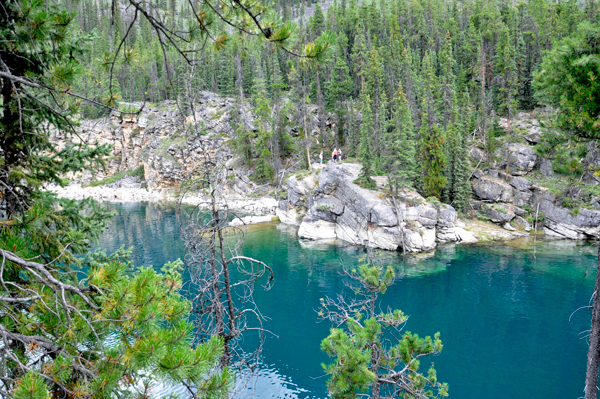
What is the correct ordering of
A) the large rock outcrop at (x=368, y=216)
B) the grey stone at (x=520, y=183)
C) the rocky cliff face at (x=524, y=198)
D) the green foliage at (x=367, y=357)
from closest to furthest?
1. the green foliage at (x=367, y=357)
2. the large rock outcrop at (x=368, y=216)
3. the rocky cliff face at (x=524, y=198)
4. the grey stone at (x=520, y=183)

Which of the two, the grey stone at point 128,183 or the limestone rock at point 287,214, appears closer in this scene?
the limestone rock at point 287,214

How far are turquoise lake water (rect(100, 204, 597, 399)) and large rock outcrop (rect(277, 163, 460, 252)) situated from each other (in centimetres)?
132

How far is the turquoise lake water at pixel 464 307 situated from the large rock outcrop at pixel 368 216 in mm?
1321

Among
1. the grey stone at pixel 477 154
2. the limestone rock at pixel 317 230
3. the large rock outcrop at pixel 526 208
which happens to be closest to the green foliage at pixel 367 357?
the limestone rock at pixel 317 230

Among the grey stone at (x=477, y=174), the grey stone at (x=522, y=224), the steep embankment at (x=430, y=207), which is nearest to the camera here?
the steep embankment at (x=430, y=207)

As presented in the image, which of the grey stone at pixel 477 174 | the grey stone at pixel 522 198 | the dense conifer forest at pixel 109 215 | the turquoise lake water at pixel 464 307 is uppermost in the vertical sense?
the dense conifer forest at pixel 109 215

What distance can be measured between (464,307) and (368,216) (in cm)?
1042

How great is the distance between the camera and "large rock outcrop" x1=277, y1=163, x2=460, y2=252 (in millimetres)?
26688

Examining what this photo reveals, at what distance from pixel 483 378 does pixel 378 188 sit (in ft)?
60.4

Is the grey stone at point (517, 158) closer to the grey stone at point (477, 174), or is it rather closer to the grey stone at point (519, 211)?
the grey stone at point (477, 174)

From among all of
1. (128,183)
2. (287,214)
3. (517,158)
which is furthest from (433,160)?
(128,183)

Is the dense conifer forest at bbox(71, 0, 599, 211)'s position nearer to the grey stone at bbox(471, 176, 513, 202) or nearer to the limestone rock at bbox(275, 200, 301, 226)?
the grey stone at bbox(471, 176, 513, 202)

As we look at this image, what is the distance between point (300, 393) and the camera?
1252 centimetres

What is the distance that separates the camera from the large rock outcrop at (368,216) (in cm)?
2669
